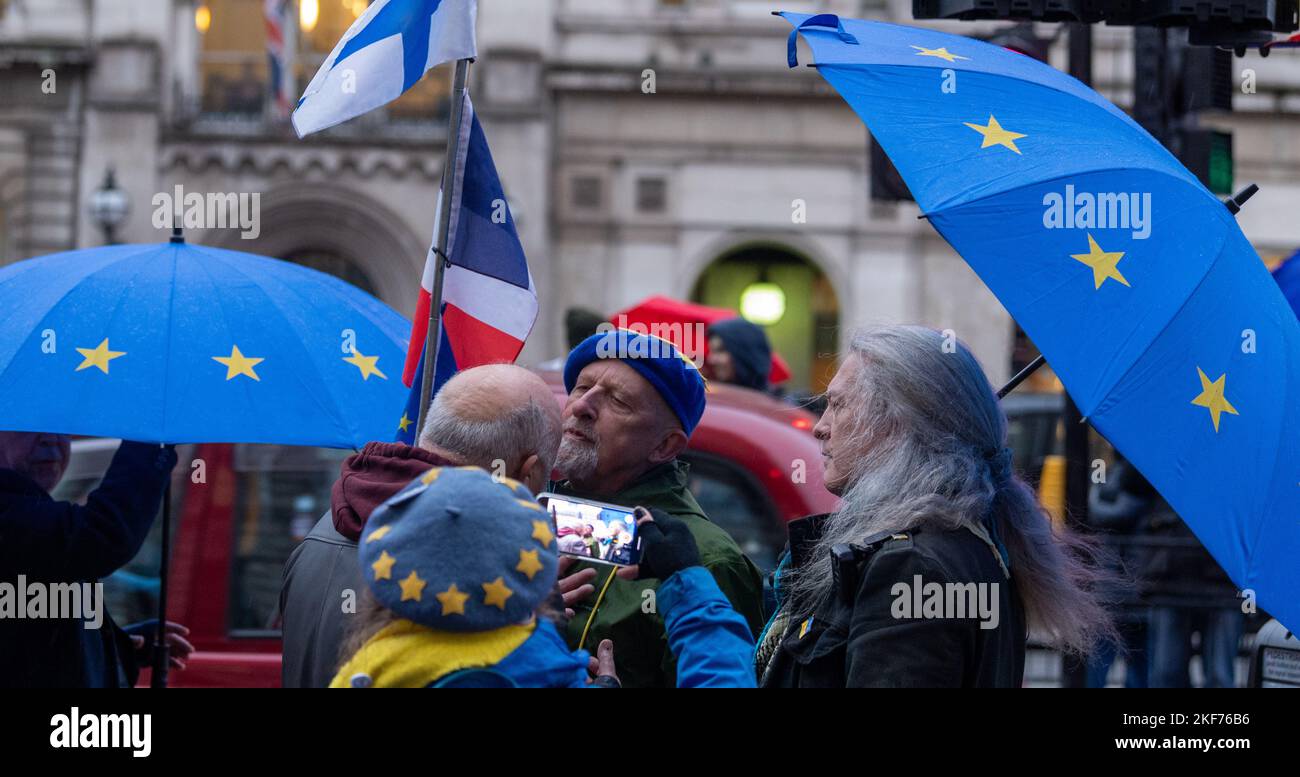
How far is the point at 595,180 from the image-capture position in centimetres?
2202

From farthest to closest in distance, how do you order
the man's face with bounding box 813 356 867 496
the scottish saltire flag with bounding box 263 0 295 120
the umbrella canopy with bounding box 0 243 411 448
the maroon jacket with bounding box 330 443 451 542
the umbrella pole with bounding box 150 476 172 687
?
the scottish saltire flag with bounding box 263 0 295 120, the umbrella pole with bounding box 150 476 172 687, the umbrella canopy with bounding box 0 243 411 448, the man's face with bounding box 813 356 867 496, the maroon jacket with bounding box 330 443 451 542

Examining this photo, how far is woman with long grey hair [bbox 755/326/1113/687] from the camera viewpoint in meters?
2.83

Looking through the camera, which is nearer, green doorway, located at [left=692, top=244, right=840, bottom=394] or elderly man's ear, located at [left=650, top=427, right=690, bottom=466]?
elderly man's ear, located at [left=650, top=427, right=690, bottom=466]

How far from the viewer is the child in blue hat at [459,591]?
7.99 feet

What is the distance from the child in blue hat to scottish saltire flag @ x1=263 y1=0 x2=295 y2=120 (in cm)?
1883

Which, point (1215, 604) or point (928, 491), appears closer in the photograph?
point (928, 491)

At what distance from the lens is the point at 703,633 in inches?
115

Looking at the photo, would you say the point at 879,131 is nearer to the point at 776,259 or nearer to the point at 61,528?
the point at 61,528

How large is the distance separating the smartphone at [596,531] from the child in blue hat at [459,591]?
1.12 feet

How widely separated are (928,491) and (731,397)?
3397 mm

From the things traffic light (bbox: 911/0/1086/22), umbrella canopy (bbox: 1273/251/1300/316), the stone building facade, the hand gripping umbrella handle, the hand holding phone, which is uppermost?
the stone building facade

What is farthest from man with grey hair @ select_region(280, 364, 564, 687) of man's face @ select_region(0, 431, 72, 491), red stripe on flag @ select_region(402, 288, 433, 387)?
man's face @ select_region(0, 431, 72, 491)

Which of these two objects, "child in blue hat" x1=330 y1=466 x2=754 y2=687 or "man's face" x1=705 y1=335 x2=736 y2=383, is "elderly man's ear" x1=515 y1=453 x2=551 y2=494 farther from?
"man's face" x1=705 y1=335 x2=736 y2=383

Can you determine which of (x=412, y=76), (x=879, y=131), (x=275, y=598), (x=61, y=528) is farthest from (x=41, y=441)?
(x=879, y=131)
